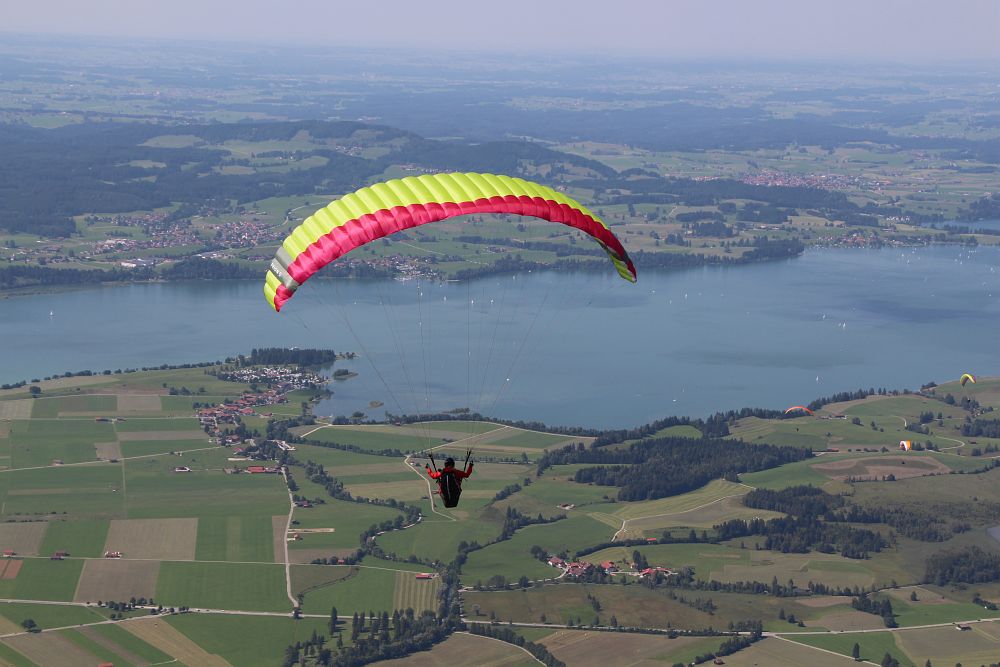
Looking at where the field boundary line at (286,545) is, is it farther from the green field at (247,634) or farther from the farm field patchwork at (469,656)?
the farm field patchwork at (469,656)

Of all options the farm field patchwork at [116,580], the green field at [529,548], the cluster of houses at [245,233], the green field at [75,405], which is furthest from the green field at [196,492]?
the cluster of houses at [245,233]

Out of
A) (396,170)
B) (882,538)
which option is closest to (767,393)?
(882,538)

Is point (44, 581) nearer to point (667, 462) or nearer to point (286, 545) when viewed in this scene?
point (286, 545)

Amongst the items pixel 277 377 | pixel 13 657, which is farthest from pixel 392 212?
pixel 277 377

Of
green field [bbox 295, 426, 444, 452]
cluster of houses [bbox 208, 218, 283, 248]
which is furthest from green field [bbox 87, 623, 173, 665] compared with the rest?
cluster of houses [bbox 208, 218, 283, 248]

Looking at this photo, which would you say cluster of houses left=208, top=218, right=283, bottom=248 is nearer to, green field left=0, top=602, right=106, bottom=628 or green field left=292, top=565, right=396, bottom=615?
green field left=292, top=565, right=396, bottom=615

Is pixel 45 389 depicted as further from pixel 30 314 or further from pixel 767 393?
pixel 767 393
